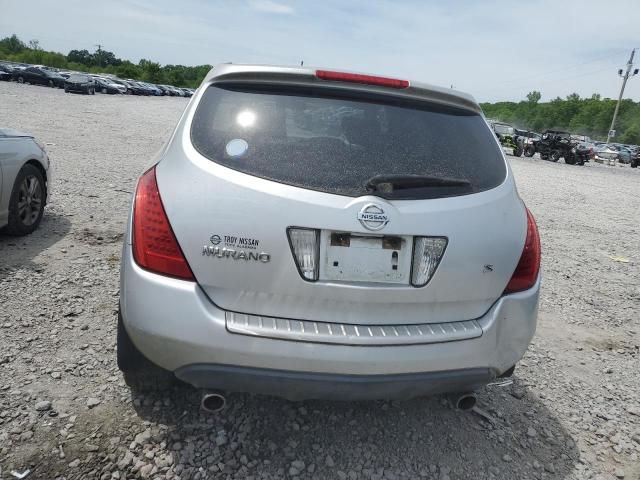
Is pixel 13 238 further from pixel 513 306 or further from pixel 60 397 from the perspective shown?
pixel 513 306

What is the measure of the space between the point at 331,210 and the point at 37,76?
5504cm

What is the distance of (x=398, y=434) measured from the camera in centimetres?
260

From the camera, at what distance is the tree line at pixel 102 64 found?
3932 inches

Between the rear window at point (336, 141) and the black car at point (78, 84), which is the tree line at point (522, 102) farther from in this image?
the rear window at point (336, 141)

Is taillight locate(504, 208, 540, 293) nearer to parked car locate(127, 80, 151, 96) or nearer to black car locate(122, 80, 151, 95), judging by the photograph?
black car locate(122, 80, 151, 95)

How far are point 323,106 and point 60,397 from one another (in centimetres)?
198

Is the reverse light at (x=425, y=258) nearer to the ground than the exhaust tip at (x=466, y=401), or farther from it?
farther from it

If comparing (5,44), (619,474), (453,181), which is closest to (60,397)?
(453,181)

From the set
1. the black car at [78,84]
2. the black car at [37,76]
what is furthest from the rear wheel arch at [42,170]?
the black car at [37,76]

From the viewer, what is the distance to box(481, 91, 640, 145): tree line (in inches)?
3743

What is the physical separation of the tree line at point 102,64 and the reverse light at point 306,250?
323 ft

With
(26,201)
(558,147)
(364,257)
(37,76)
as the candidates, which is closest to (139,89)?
(37,76)

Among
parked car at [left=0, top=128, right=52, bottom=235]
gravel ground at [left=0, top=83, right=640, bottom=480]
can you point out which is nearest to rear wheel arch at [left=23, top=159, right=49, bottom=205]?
parked car at [left=0, top=128, right=52, bottom=235]

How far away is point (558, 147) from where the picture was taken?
29.5 metres
